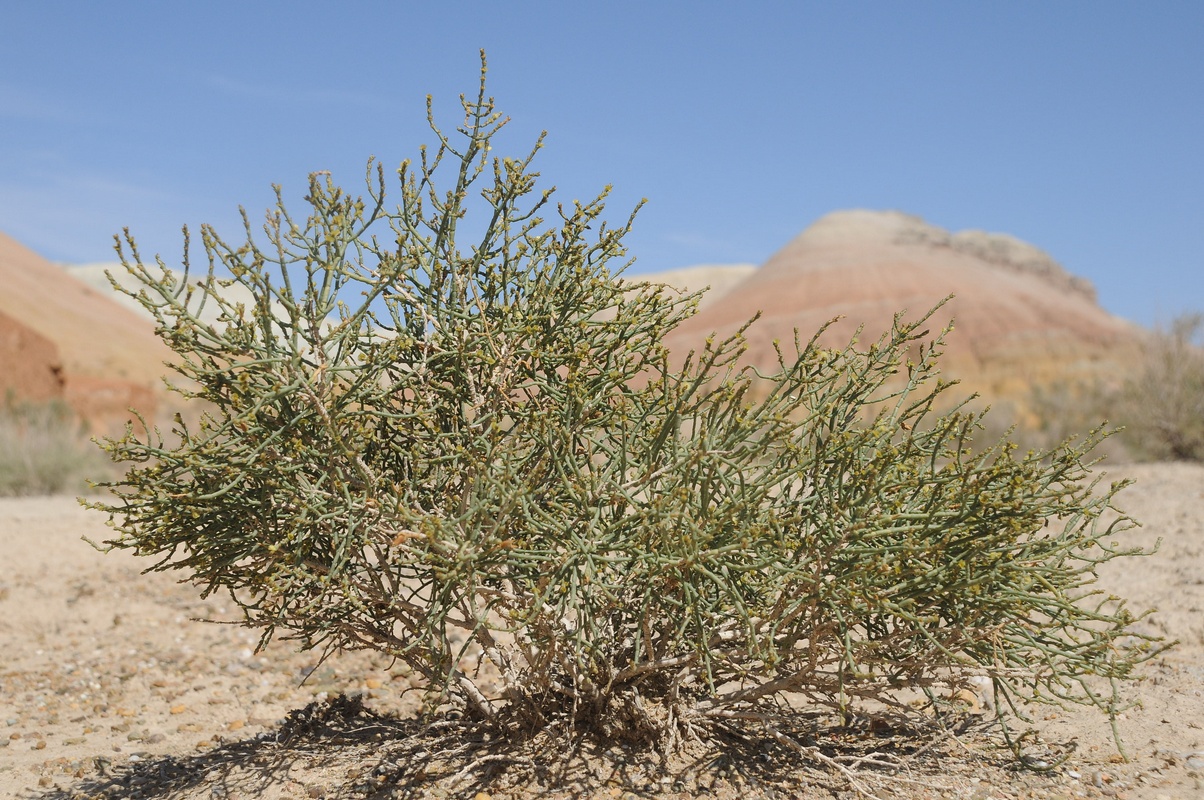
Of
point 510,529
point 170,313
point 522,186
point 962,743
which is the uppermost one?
point 522,186

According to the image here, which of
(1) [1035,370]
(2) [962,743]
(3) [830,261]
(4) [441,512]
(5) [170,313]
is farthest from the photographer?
(3) [830,261]

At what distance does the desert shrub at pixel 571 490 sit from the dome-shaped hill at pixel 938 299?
30.3 m

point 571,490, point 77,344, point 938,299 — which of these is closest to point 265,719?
point 571,490

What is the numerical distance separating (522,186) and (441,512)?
47.4 inches

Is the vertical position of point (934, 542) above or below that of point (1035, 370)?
below

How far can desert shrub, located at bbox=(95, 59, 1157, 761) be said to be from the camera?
3186 mm

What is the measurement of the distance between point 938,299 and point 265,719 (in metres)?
54.1

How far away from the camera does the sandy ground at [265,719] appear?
3.86 m

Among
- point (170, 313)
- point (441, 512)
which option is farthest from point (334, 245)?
point (441, 512)

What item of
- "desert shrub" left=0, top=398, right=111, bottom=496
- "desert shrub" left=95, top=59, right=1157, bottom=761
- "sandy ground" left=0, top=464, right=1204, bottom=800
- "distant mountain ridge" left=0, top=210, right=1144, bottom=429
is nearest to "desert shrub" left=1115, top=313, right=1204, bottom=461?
"distant mountain ridge" left=0, top=210, right=1144, bottom=429

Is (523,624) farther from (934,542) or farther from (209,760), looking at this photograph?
(209,760)

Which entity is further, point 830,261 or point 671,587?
point 830,261

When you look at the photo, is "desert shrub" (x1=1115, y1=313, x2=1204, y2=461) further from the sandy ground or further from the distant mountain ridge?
the sandy ground

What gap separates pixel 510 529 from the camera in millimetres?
3463
